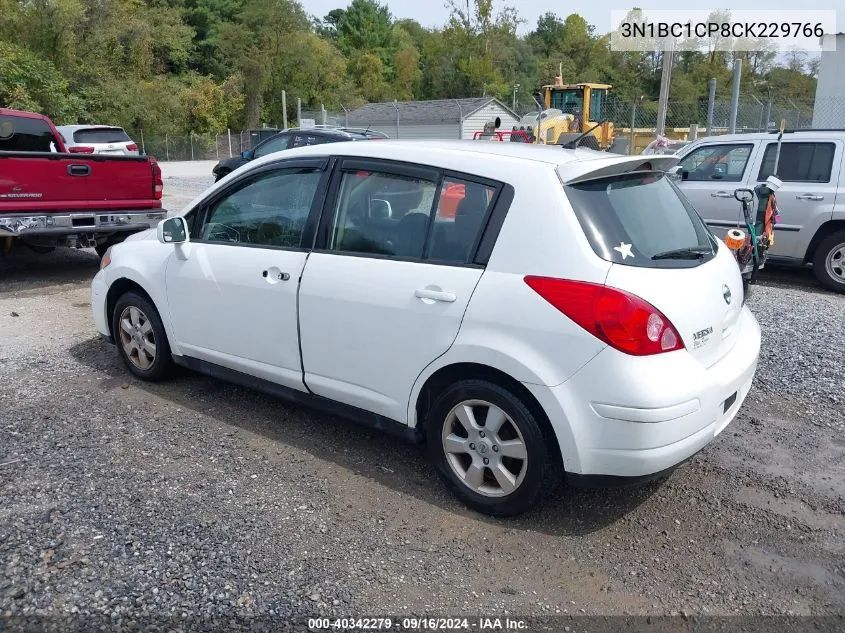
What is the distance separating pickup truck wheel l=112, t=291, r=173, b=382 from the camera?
195 inches

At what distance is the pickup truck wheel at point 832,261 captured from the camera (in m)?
8.25

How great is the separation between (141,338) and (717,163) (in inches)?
289

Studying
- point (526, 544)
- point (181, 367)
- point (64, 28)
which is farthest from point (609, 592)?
point (64, 28)

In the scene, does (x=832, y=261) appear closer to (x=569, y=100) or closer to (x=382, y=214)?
(x=382, y=214)

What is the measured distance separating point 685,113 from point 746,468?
22561 millimetres

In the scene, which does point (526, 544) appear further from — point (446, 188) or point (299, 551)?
point (446, 188)

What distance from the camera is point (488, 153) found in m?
3.56

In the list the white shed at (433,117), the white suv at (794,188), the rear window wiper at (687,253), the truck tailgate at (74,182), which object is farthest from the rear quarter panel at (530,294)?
the white shed at (433,117)

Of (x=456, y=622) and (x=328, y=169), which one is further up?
(x=328, y=169)

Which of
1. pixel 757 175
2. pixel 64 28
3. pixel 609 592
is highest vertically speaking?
pixel 64 28

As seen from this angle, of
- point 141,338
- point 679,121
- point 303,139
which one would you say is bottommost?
point 141,338

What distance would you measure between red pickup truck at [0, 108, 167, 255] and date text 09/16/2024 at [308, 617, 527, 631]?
634cm

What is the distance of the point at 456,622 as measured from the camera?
2.79 metres

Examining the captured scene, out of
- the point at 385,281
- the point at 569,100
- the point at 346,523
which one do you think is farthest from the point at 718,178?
the point at 569,100
